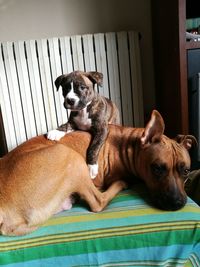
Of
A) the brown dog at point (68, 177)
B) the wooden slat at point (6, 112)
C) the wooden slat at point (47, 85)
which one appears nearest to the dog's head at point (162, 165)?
the brown dog at point (68, 177)

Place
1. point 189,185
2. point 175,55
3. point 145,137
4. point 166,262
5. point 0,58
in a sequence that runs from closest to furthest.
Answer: point 166,262 → point 145,137 → point 189,185 → point 175,55 → point 0,58

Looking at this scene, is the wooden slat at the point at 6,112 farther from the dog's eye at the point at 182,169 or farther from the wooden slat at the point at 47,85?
the dog's eye at the point at 182,169

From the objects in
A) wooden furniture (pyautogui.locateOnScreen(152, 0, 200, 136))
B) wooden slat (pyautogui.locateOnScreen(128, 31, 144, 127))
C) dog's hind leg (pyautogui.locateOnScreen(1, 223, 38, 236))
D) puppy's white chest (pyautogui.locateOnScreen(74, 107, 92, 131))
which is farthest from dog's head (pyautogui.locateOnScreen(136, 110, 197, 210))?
wooden slat (pyautogui.locateOnScreen(128, 31, 144, 127))

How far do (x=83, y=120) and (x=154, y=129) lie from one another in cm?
40

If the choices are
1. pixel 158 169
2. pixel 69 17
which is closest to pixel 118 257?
pixel 158 169

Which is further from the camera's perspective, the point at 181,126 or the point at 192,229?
the point at 181,126

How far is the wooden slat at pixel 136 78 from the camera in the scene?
2281mm

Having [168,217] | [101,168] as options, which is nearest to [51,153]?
[101,168]

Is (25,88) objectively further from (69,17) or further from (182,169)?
(182,169)

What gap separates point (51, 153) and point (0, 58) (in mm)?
1232

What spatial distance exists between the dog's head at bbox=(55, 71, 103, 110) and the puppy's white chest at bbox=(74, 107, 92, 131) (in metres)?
0.07

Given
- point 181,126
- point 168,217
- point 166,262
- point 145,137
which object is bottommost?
point 166,262

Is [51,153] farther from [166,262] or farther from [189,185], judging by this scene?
[189,185]

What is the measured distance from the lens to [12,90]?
2.30 metres
